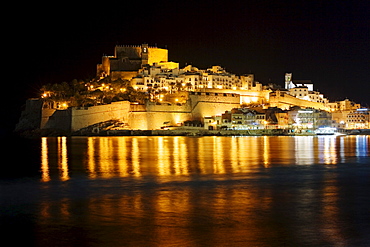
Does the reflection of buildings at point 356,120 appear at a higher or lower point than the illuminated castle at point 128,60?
lower

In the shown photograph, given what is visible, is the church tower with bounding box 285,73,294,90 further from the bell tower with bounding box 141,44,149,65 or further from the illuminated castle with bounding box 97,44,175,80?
the bell tower with bounding box 141,44,149,65

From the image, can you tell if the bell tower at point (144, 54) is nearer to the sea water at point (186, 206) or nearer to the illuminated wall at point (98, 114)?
the illuminated wall at point (98, 114)

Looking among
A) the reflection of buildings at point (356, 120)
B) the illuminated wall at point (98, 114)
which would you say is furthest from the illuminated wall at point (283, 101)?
the illuminated wall at point (98, 114)

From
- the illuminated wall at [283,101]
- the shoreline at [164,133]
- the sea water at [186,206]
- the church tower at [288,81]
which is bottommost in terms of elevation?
the sea water at [186,206]

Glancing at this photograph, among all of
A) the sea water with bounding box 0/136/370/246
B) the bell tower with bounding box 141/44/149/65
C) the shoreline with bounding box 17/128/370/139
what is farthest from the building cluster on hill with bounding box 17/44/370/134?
the sea water with bounding box 0/136/370/246

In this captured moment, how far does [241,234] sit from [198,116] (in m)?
26.8

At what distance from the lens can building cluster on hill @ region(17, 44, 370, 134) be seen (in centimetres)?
2952

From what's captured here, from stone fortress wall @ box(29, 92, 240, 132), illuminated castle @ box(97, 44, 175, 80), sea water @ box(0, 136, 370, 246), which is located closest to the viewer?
sea water @ box(0, 136, 370, 246)

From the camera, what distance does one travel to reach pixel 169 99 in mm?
31797

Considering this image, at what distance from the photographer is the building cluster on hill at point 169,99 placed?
2952cm

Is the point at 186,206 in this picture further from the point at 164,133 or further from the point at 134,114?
the point at 164,133

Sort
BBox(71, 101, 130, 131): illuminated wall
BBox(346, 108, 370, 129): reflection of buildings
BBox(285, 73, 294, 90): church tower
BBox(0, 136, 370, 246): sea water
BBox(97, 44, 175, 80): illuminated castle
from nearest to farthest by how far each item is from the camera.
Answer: BBox(0, 136, 370, 246): sea water, BBox(71, 101, 130, 131): illuminated wall, BBox(97, 44, 175, 80): illuminated castle, BBox(346, 108, 370, 129): reflection of buildings, BBox(285, 73, 294, 90): church tower

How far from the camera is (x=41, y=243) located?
435 cm

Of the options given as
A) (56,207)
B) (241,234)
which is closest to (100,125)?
(56,207)
